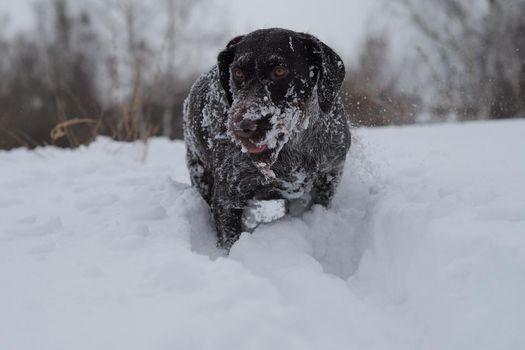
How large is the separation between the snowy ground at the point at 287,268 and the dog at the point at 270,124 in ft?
0.81

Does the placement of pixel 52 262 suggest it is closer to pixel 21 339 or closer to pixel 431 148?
pixel 21 339

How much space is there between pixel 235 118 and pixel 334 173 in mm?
1090

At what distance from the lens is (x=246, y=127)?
2275mm

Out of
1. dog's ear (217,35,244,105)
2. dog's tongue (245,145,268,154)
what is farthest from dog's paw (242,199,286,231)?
dog's tongue (245,145,268,154)

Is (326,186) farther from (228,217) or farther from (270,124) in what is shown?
(270,124)

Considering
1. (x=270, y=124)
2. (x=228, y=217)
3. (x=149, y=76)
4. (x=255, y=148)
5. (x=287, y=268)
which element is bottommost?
(x=149, y=76)

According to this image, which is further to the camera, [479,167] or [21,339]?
[479,167]

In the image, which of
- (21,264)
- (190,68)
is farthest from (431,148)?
(190,68)

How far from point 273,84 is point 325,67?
0.37 metres

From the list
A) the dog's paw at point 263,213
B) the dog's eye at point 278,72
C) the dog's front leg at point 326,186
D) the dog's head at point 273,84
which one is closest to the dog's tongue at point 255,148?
the dog's head at point 273,84

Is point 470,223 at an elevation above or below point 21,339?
above

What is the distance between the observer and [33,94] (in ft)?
69.5

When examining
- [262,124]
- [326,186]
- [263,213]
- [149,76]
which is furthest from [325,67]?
[149,76]

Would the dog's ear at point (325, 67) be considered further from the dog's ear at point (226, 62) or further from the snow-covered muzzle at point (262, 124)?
the dog's ear at point (226, 62)
